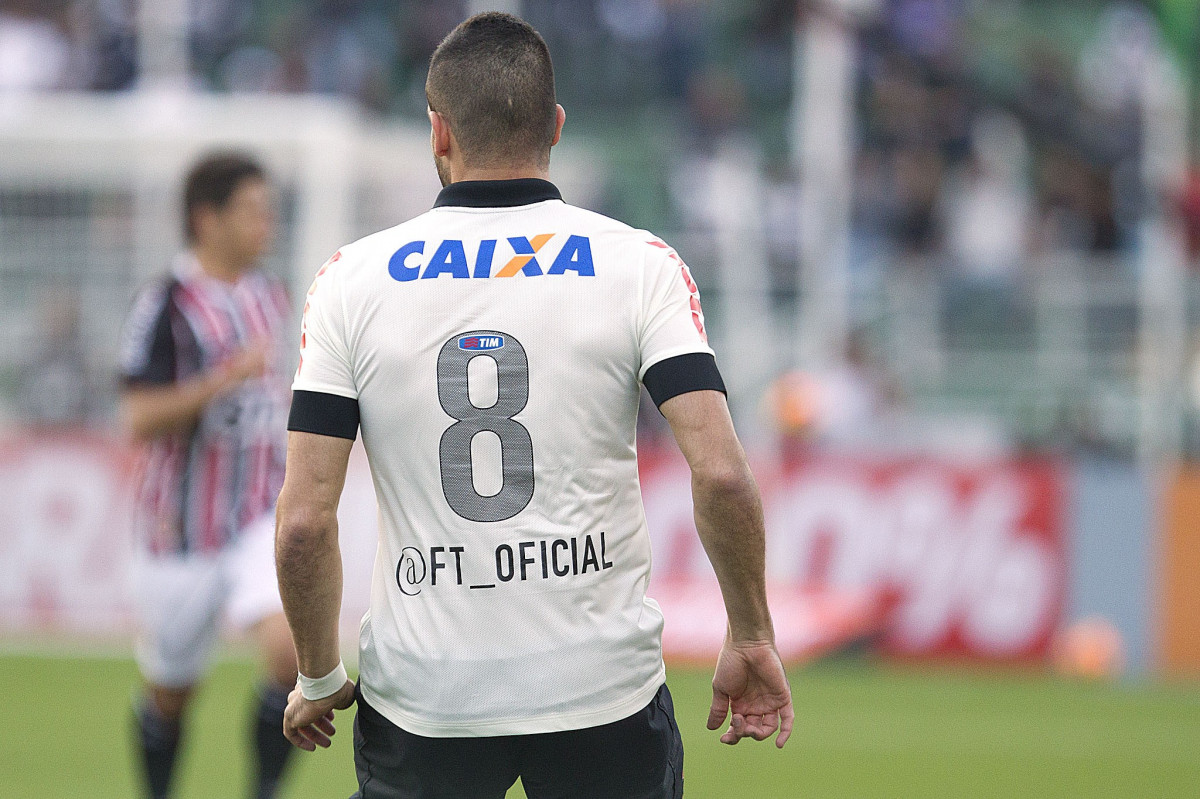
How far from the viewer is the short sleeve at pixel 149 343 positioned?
5.98 metres

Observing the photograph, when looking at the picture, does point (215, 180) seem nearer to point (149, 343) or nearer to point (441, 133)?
point (149, 343)

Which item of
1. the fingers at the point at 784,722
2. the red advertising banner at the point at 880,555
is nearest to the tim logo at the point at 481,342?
the fingers at the point at 784,722

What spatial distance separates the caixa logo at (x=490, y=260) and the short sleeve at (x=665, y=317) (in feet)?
0.40

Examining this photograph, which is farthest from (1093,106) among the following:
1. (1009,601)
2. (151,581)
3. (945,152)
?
(151,581)

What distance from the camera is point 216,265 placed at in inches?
245

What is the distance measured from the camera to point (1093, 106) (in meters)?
17.1

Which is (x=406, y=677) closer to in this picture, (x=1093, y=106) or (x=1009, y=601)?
(x=1009, y=601)

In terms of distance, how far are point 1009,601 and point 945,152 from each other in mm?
5902

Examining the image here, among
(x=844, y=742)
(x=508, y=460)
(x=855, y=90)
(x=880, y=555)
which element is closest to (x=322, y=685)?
(x=508, y=460)

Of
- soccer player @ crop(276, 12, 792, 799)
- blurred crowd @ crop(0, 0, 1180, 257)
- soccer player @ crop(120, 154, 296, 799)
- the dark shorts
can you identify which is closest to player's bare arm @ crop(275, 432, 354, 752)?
soccer player @ crop(276, 12, 792, 799)

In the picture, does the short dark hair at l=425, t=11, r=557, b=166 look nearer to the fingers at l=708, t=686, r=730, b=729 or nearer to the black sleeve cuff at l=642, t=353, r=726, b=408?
the black sleeve cuff at l=642, t=353, r=726, b=408

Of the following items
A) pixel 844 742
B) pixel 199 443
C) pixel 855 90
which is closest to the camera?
pixel 199 443

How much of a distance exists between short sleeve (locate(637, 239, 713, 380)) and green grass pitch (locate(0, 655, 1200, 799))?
13.6 ft

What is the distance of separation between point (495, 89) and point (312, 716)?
132cm
